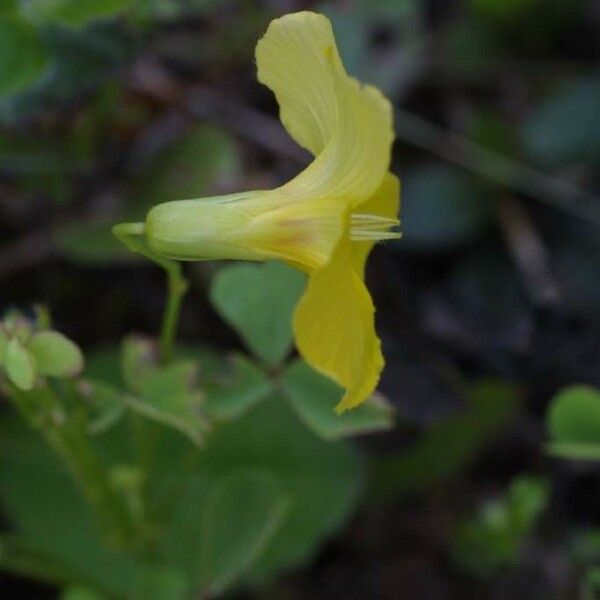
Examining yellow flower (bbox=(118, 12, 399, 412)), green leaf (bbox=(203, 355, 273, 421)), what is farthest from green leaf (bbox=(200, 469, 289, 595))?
yellow flower (bbox=(118, 12, 399, 412))

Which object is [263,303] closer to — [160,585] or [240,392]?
[240,392]

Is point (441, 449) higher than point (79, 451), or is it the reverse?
point (79, 451)

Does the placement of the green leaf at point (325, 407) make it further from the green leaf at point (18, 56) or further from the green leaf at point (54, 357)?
the green leaf at point (18, 56)

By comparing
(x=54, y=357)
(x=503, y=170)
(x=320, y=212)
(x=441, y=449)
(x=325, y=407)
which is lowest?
(x=441, y=449)

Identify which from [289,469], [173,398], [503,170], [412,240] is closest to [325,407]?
[173,398]

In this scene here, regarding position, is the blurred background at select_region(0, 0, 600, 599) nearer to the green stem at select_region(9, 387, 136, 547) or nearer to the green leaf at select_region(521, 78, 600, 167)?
the green leaf at select_region(521, 78, 600, 167)

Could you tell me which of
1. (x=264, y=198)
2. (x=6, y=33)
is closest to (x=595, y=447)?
(x=264, y=198)

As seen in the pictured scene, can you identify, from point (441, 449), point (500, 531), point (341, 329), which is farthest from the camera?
point (441, 449)
